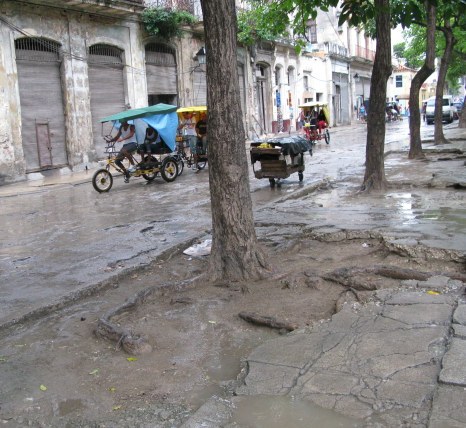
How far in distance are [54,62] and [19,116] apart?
2.53 metres

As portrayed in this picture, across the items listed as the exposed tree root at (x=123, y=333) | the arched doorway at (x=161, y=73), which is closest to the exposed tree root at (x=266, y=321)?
the exposed tree root at (x=123, y=333)

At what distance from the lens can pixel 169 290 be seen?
548cm

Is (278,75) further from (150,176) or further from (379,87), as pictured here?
(379,87)

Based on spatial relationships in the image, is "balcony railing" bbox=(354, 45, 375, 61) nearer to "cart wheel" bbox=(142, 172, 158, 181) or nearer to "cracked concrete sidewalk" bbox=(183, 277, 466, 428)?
"cart wheel" bbox=(142, 172, 158, 181)

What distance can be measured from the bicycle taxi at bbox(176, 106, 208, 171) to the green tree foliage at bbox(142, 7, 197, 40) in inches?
235

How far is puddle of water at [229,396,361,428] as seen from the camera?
3082mm

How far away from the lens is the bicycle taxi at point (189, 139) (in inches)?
674

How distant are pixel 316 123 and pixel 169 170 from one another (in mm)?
11774

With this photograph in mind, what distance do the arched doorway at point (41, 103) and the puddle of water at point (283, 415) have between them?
53.0 feet

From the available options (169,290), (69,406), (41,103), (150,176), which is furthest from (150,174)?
(69,406)

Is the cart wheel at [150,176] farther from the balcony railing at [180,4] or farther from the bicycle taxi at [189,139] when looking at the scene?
the balcony railing at [180,4]

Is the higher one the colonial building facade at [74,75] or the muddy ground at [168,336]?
the colonial building facade at [74,75]

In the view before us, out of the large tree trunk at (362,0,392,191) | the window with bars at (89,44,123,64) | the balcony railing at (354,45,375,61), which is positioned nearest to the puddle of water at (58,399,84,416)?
the large tree trunk at (362,0,392,191)

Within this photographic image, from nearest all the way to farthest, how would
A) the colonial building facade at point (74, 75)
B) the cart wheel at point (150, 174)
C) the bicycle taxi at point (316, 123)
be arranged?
1. the cart wheel at point (150, 174)
2. the colonial building facade at point (74, 75)
3. the bicycle taxi at point (316, 123)
